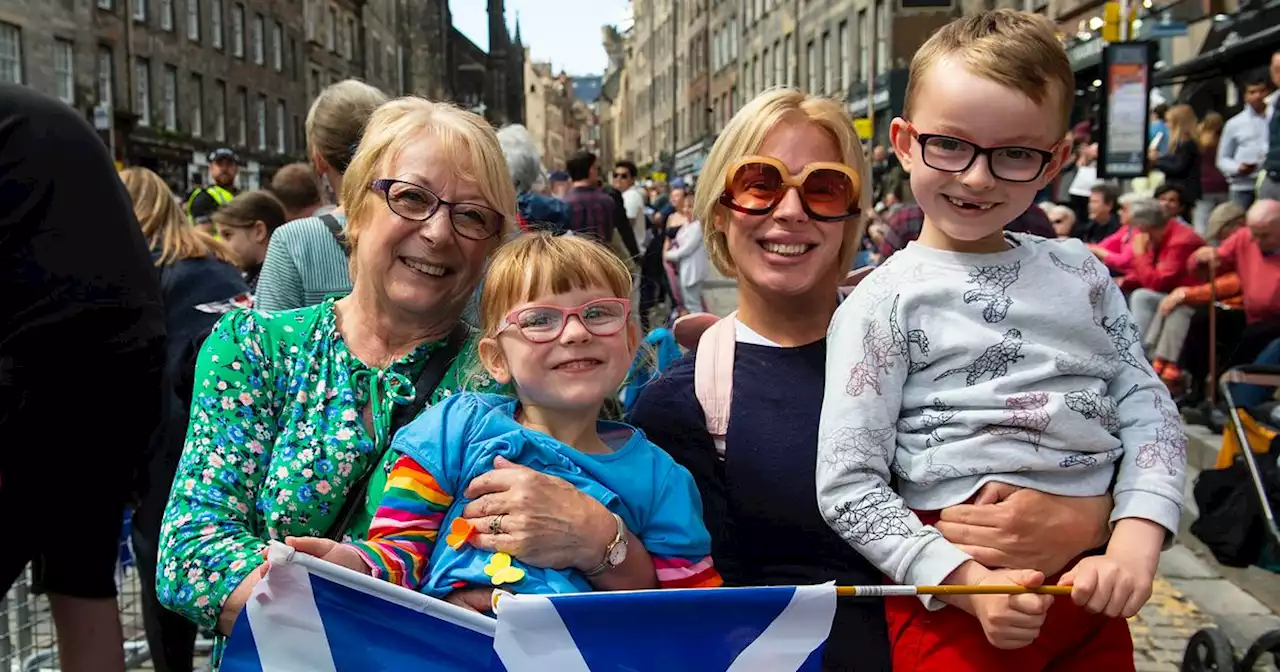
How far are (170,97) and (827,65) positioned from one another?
868 inches

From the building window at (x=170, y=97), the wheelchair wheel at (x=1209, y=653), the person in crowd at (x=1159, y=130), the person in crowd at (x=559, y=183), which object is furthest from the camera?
the building window at (x=170, y=97)

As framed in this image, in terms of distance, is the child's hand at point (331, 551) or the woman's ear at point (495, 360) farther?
the woman's ear at point (495, 360)

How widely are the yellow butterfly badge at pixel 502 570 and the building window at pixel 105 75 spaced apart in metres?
33.0

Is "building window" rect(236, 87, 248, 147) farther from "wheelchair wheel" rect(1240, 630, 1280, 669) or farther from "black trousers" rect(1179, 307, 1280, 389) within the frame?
"wheelchair wheel" rect(1240, 630, 1280, 669)

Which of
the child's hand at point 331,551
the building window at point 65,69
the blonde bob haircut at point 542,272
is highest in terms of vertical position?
the building window at point 65,69

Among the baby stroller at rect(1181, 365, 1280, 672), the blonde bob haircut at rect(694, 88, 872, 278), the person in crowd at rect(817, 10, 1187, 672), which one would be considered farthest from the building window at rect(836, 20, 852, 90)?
the person in crowd at rect(817, 10, 1187, 672)

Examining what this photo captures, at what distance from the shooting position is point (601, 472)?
2053 millimetres

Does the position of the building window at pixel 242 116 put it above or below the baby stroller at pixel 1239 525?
above

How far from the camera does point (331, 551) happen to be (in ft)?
5.95

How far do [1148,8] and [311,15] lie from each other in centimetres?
3788

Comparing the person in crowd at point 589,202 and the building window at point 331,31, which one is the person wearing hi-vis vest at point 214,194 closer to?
the person in crowd at point 589,202

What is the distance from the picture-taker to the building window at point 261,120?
42.2 meters

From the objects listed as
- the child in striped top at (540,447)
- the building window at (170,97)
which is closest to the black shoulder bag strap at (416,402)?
the child in striped top at (540,447)

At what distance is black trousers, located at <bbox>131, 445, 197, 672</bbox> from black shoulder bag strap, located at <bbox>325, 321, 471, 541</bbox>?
242 centimetres
